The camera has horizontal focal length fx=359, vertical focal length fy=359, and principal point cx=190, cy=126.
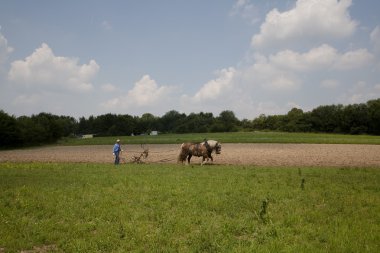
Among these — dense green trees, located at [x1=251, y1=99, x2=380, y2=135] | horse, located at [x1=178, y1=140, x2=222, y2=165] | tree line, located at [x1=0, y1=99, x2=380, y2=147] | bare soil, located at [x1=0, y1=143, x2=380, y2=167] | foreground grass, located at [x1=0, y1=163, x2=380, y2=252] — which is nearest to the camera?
foreground grass, located at [x1=0, y1=163, x2=380, y2=252]

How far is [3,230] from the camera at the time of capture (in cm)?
1037

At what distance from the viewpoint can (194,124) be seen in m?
158

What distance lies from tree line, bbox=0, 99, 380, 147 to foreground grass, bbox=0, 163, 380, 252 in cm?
5449

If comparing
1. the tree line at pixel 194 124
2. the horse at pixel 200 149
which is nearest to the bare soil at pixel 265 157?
the horse at pixel 200 149

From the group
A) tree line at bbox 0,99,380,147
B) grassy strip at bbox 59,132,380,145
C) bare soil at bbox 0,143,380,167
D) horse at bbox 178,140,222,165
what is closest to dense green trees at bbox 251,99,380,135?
tree line at bbox 0,99,380,147

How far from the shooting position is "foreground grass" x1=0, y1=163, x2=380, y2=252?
9.39 meters

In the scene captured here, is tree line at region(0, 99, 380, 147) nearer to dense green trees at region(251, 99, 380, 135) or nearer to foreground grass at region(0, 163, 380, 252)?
dense green trees at region(251, 99, 380, 135)

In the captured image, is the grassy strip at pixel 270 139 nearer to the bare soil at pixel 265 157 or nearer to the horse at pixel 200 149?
the bare soil at pixel 265 157

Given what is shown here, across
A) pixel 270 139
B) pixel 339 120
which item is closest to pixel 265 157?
pixel 270 139

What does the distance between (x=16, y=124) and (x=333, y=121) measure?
316ft

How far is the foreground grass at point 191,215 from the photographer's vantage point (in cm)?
939

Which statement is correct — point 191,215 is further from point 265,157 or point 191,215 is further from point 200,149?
point 265,157

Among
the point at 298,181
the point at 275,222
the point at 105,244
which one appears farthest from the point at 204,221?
A: the point at 298,181

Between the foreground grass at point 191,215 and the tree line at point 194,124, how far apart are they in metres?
54.5
